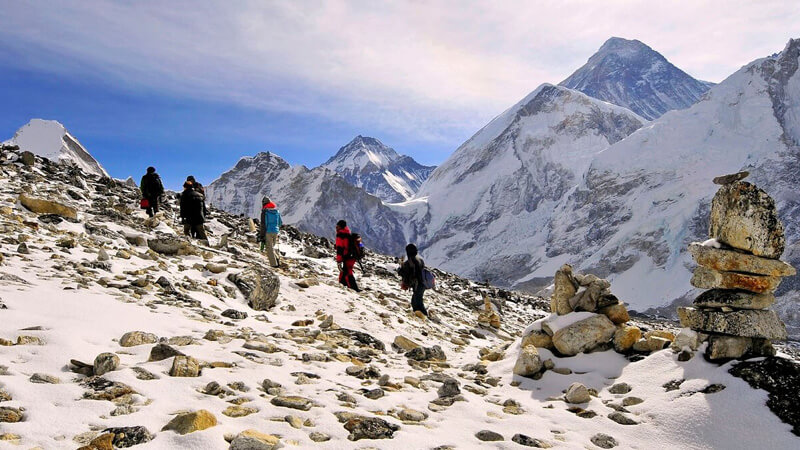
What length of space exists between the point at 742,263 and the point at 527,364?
3960 millimetres

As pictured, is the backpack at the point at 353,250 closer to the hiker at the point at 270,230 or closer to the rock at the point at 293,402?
the hiker at the point at 270,230

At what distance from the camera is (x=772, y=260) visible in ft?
25.6

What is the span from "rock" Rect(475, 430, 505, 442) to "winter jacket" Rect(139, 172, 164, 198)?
1654 cm

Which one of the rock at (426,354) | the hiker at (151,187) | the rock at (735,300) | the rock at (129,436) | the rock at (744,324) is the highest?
the hiker at (151,187)

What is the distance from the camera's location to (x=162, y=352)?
583 cm

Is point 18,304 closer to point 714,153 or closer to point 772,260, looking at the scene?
point 772,260

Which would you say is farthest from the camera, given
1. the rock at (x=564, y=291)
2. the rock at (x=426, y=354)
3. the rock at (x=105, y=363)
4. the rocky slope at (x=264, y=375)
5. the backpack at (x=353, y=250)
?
the backpack at (x=353, y=250)

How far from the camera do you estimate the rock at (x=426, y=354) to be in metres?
9.51

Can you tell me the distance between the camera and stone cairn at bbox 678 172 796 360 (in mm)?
7266

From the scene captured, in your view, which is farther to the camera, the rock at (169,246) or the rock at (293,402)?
the rock at (169,246)

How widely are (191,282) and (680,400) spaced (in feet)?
31.4

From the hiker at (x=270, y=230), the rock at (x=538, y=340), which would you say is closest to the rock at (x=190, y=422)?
the rock at (x=538, y=340)

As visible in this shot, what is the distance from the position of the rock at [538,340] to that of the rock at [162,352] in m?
6.65

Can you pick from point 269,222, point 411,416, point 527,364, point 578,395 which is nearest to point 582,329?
point 527,364
